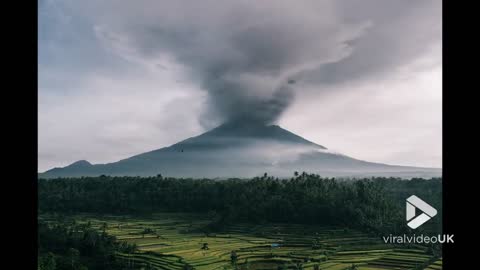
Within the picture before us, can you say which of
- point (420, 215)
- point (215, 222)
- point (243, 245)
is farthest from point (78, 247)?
point (420, 215)

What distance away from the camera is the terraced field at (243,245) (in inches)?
268

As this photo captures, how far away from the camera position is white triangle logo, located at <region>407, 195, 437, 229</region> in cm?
271

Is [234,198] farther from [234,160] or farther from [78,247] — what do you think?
[78,247]

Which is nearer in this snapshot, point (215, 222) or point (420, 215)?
point (420, 215)

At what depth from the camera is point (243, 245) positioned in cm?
748

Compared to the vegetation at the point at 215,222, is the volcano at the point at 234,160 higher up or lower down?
higher up

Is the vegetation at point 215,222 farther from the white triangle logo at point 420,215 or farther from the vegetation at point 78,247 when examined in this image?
the white triangle logo at point 420,215

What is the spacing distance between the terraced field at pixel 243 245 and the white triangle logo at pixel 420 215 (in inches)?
138

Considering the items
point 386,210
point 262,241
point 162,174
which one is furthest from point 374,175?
point 162,174

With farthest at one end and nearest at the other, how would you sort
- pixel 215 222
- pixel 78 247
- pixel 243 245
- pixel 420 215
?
1. pixel 215 222
2. pixel 243 245
3. pixel 78 247
4. pixel 420 215

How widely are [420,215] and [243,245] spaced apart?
5.05 m

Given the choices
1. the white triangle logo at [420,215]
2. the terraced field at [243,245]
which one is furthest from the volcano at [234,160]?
the white triangle logo at [420,215]
